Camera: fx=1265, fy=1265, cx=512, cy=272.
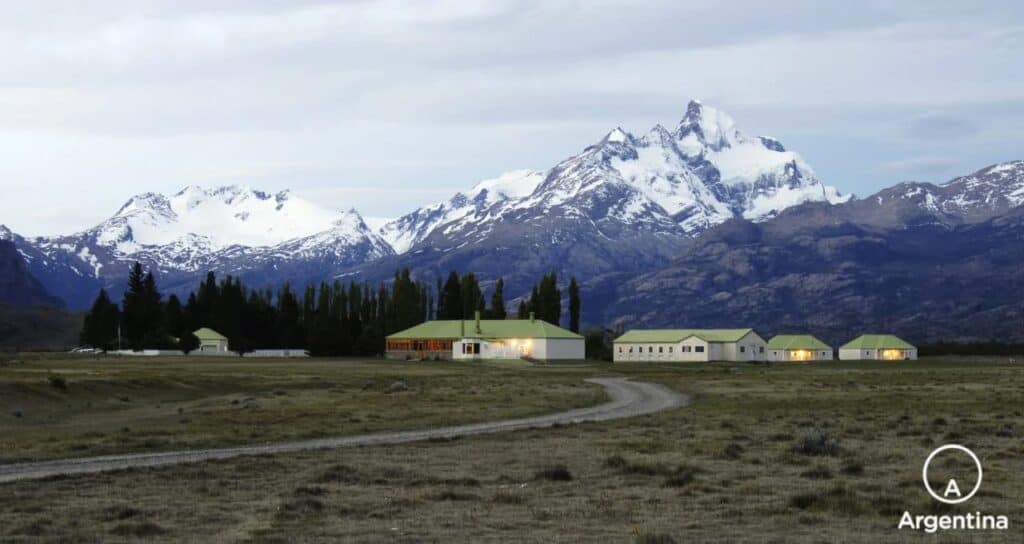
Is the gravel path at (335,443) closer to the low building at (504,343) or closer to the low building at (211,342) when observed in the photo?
the low building at (504,343)

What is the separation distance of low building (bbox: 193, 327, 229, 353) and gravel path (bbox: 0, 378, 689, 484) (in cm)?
13177

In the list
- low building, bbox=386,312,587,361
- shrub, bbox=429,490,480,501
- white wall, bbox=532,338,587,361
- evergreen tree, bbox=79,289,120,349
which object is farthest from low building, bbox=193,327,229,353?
shrub, bbox=429,490,480,501

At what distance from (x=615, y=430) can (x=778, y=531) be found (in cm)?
2522

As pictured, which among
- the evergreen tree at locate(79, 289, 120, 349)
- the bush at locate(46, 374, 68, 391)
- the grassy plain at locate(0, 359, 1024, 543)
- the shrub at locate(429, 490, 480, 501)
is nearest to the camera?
the grassy plain at locate(0, 359, 1024, 543)

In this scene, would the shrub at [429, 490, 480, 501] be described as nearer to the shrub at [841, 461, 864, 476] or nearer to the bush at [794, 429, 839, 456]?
the shrub at [841, 461, 864, 476]

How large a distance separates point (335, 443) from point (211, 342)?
157717mm

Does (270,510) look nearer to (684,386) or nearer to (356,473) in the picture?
(356,473)

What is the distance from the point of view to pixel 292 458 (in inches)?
1519

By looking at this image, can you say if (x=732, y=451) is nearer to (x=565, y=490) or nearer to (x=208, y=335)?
(x=565, y=490)

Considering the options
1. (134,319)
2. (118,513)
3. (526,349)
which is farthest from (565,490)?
(134,319)

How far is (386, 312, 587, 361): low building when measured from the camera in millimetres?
187000

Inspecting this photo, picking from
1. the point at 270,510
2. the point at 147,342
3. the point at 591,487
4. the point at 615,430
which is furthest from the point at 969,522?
the point at 147,342

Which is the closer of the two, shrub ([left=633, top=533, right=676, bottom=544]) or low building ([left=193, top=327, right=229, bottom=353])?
shrub ([left=633, top=533, right=676, bottom=544])

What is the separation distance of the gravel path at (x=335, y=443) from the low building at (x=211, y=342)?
432ft
